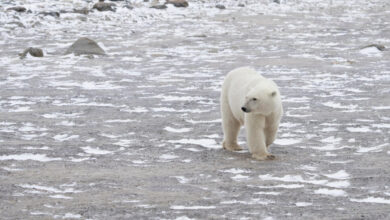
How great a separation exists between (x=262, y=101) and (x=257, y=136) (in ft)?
1.38

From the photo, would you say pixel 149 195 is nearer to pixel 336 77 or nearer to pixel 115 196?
pixel 115 196

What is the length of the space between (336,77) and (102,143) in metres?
6.30

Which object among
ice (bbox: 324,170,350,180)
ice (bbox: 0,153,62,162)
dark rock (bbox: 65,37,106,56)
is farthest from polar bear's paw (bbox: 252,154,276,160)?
dark rock (bbox: 65,37,106,56)

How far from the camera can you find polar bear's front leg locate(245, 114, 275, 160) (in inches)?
279

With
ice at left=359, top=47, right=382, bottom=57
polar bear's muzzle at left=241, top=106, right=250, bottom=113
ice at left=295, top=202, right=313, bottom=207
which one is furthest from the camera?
ice at left=359, top=47, right=382, bottom=57

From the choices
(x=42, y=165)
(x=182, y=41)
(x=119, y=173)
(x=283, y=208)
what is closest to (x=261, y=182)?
(x=283, y=208)

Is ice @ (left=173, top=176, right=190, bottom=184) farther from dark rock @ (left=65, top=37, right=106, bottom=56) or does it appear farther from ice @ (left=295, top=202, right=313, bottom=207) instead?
dark rock @ (left=65, top=37, right=106, bottom=56)

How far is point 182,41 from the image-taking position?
1905 centimetres

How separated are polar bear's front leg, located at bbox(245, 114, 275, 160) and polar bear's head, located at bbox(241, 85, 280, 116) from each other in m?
0.12

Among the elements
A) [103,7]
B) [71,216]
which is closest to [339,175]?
[71,216]

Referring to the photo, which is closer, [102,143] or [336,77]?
[102,143]

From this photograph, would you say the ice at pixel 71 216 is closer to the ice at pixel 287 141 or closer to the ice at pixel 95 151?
the ice at pixel 95 151

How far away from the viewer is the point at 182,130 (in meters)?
8.77

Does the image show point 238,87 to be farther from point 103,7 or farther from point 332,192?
point 103,7
